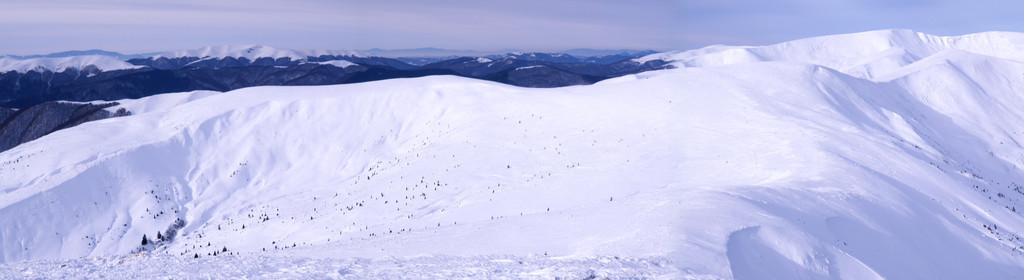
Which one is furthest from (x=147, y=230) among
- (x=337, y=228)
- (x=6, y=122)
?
(x=6, y=122)

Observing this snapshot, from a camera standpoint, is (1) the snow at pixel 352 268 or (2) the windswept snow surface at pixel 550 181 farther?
(2) the windswept snow surface at pixel 550 181

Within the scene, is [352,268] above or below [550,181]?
above

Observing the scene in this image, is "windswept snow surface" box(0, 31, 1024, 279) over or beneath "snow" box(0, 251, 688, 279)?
beneath

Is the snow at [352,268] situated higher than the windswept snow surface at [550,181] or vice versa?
the snow at [352,268]

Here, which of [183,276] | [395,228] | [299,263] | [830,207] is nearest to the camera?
[183,276]

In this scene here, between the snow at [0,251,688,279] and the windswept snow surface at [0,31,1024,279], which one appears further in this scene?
the windswept snow surface at [0,31,1024,279]

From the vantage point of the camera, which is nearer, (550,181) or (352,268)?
(352,268)

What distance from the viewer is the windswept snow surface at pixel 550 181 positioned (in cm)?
1438

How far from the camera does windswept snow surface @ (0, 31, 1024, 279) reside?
14.4 metres

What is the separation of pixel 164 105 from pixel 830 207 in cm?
10234

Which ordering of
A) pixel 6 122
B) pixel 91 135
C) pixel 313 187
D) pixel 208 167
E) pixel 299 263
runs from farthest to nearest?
1. pixel 6 122
2. pixel 91 135
3. pixel 208 167
4. pixel 313 187
5. pixel 299 263

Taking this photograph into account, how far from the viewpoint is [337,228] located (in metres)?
23.8

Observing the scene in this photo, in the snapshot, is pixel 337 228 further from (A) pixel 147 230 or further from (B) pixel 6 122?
(B) pixel 6 122

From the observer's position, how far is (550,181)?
2691 cm
